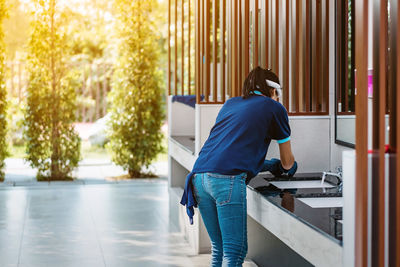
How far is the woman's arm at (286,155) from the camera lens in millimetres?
3649

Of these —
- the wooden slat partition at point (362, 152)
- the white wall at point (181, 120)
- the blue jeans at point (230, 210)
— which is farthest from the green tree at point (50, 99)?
the wooden slat partition at point (362, 152)

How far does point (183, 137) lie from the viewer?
269 inches

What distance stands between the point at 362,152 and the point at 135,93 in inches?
266

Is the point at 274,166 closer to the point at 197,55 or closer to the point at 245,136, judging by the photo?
the point at 245,136

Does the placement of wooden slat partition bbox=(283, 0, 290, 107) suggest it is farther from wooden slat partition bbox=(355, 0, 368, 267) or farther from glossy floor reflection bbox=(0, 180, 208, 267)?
wooden slat partition bbox=(355, 0, 368, 267)

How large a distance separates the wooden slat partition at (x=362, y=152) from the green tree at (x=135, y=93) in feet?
21.8

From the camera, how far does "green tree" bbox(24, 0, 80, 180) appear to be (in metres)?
8.70

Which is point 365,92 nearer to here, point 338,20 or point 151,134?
point 338,20

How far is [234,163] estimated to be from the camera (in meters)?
3.44

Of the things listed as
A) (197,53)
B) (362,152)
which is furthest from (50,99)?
(362,152)

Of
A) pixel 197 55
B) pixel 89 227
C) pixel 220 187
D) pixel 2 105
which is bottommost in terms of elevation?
pixel 89 227

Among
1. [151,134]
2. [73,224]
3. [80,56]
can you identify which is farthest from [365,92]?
[80,56]

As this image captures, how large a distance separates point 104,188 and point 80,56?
9.58 metres

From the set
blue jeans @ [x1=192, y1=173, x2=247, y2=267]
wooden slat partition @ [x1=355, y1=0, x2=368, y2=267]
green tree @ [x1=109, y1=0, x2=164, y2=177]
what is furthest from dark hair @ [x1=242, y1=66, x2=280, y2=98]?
green tree @ [x1=109, y1=0, x2=164, y2=177]
